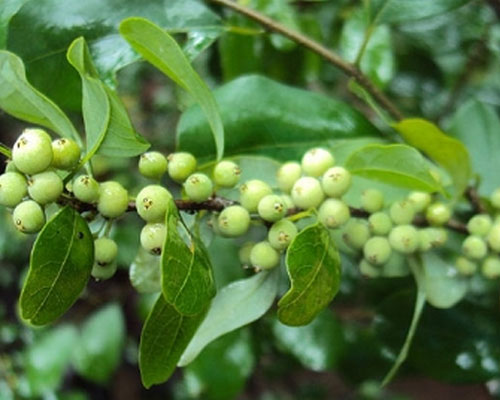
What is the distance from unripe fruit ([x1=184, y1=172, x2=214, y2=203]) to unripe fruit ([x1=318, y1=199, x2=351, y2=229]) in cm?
14

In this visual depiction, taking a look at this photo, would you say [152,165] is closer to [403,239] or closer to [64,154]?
[64,154]

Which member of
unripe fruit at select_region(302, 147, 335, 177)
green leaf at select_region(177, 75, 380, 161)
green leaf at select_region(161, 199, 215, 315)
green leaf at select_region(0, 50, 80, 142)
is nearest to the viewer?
green leaf at select_region(161, 199, 215, 315)

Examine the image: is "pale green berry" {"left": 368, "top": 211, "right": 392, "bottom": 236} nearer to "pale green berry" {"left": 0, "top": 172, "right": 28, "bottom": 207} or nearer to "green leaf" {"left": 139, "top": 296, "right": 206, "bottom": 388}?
"green leaf" {"left": 139, "top": 296, "right": 206, "bottom": 388}

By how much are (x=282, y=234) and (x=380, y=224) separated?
0.16 meters

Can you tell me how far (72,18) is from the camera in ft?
2.81

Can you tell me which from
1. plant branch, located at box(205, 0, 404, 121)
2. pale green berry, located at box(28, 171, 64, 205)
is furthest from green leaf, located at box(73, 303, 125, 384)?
pale green berry, located at box(28, 171, 64, 205)

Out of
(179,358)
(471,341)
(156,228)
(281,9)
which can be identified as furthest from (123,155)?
(471,341)

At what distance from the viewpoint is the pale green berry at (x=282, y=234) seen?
0.75 m

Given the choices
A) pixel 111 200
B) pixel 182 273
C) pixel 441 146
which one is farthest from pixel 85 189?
pixel 441 146

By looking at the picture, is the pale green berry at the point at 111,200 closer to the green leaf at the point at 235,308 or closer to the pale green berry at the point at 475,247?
the green leaf at the point at 235,308

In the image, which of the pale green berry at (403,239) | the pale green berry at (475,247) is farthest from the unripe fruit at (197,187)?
the pale green berry at (475,247)

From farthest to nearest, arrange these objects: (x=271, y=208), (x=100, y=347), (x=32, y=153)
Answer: (x=100, y=347), (x=271, y=208), (x=32, y=153)

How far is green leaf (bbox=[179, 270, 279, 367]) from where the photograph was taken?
0.80 meters

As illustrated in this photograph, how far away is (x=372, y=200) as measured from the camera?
0.87 metres
